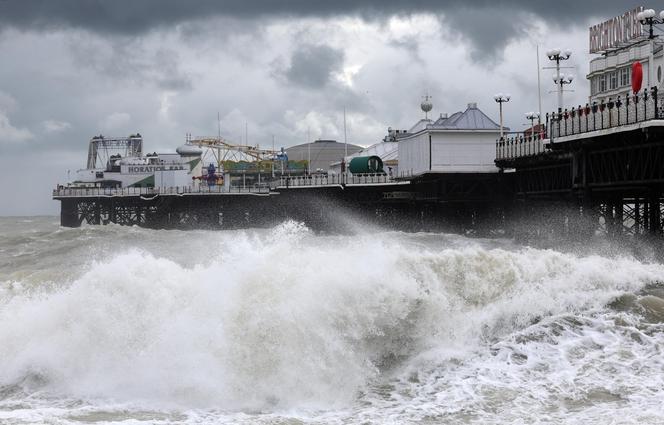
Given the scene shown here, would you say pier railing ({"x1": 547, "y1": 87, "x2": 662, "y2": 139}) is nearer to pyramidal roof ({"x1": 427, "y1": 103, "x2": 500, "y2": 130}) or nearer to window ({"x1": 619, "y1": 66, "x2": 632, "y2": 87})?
pyramidal roof ({"x1": 427, "y1": 103, "x2": 500, "y2": 130})

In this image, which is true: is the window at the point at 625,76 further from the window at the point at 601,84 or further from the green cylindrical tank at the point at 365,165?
the green cylindrical tank at the point at 365,165

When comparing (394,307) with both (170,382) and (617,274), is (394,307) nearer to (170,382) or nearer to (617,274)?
(170,382)

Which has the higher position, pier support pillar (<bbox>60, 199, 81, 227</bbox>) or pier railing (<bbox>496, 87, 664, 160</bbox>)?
pier railing (<bbox>496, 87, 664, 160</bbox>)

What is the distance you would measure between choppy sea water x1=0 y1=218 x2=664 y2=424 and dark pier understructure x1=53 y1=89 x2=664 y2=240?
38.9 ft

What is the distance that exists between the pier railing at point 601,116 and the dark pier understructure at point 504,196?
4cm

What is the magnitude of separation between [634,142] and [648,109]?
7.65 feet

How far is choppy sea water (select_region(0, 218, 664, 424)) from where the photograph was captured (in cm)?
1084

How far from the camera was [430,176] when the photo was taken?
4869 cm

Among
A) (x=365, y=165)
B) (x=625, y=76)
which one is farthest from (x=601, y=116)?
(x=365, y=165)

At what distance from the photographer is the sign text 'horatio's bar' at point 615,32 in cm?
5581

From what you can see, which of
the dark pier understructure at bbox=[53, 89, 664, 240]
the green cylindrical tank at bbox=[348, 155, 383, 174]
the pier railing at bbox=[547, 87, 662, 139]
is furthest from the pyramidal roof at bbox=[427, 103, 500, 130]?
the green cylindrical tank at bbox=[348, 155, 383, 174]

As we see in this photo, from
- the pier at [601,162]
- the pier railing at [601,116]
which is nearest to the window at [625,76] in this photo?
the pier at [601,162]

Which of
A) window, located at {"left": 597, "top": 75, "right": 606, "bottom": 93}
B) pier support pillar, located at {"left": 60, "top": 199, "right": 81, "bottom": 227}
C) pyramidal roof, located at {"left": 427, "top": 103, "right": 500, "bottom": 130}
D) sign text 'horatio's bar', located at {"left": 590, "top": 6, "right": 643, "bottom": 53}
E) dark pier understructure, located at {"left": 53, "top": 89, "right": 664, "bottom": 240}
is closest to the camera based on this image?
dark pier understructure, located at {"left": 53, "top": 89, "right": 664, "bottom": 240}

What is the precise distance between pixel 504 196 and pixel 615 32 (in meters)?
18.7
